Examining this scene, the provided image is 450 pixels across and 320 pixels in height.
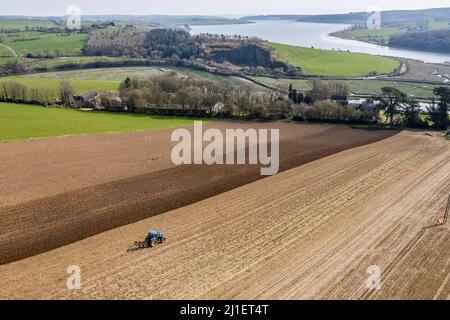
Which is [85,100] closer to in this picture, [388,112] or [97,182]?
[97,182]

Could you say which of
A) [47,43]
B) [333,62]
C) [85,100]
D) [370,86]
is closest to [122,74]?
[85,100]

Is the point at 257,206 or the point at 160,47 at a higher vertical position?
the point at 160,47

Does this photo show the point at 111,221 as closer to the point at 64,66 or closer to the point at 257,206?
the point at 257,206

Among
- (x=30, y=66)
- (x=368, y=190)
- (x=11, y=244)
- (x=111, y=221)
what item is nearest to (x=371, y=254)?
(x=368, y=190)

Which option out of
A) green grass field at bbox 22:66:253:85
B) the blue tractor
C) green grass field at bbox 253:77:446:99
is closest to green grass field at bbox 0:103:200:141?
the blue tractor

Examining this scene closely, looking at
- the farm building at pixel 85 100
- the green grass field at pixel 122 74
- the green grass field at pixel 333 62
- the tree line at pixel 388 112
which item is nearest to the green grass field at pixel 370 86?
the green grass field at pixel 122 74
